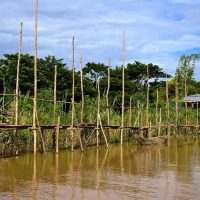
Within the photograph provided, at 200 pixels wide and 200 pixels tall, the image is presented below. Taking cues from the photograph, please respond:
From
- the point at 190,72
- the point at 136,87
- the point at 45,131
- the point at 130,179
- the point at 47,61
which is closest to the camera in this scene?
the point at 130,179

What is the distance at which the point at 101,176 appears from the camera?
1075 cm

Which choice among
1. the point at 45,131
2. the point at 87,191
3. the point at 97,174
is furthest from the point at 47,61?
the point at 87,191

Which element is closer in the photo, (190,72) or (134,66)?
(134,66)

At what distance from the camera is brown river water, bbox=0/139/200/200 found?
858cm

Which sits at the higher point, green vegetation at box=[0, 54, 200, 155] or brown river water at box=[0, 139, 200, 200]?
green vegetation at box=[0, 54, 200, 155]

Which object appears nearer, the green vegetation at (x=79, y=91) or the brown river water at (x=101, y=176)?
the brown river water at (x=101, y=176)

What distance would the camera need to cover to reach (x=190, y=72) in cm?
4109

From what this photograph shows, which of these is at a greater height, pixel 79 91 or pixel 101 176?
pixel 79 91

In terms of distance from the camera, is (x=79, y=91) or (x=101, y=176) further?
(x=79, y=91)

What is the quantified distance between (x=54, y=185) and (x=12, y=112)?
591cm

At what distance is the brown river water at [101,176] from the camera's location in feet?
28.1

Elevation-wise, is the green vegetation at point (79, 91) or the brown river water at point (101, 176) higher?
the green vegetation at point (79, 91)

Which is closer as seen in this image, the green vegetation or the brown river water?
the brown river water

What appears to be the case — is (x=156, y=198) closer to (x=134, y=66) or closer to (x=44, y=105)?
(x=44, y=105)
